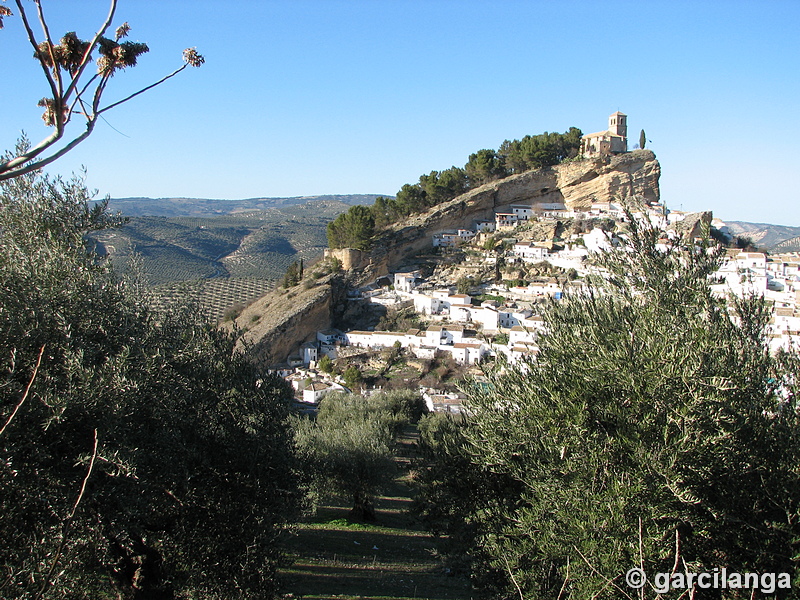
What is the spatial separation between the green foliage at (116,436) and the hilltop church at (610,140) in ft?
162

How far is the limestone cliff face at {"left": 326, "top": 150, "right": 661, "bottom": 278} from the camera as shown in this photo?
46.2 m

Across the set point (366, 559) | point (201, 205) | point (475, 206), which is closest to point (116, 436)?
point (366, 559)

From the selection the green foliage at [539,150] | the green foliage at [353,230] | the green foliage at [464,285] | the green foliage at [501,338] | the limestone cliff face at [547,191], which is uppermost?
the green foliage at [539,150]

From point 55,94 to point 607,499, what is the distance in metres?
4.78

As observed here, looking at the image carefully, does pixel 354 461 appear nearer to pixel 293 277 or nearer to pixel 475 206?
pixel 293 277

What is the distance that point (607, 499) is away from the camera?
15.0ft

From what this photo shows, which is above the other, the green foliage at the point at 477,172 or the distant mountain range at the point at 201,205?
the distant mountain range at the point at 201,205

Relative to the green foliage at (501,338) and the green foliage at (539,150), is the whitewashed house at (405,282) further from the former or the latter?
the green foliage at (539,150)

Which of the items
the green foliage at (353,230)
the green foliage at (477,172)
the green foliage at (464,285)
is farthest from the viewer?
the green foliage at (477,172)

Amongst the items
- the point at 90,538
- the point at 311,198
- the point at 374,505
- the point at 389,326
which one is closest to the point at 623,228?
the point at 90,538

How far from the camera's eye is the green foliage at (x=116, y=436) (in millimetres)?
4234

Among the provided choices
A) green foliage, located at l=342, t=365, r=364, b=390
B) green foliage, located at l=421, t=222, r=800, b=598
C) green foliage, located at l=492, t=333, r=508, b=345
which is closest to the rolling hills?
green foliage, located at l=342, t=365, r=364, b=390

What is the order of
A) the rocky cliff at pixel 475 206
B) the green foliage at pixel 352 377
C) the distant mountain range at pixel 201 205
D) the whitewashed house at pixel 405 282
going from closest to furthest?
the green foliage at pixel 352 377, the rocky cliff at pixel 475 206, the whitewashed house at pixel 405 282, the distant mountain range at pixel 201 205

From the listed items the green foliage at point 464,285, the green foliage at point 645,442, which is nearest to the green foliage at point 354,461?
the green foliage at point 645,442
